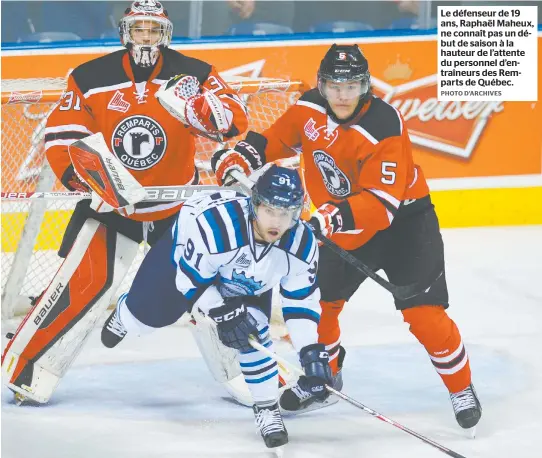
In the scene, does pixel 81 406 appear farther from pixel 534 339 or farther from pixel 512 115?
pixel 512 115

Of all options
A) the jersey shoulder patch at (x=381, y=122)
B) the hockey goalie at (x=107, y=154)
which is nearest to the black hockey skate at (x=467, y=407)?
the jersey shoulder patch at (x=381, y=122)

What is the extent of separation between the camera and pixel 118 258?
11.4ft

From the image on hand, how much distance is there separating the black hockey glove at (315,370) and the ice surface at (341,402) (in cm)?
23

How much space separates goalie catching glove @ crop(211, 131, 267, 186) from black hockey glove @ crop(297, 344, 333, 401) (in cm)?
60

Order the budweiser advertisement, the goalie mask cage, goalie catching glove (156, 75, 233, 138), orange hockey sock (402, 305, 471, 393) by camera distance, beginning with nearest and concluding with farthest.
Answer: orange hockey sock (402, 305, 471, 393)
goalie catching glove (156, 75, 233, 138)
the goalie mask cage
the budweiser advertisement

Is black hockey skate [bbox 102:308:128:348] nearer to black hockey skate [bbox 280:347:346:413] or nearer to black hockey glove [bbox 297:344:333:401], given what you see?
black hockey skate [bbox 280:347:346:413]

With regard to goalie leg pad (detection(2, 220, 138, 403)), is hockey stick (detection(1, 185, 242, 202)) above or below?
above

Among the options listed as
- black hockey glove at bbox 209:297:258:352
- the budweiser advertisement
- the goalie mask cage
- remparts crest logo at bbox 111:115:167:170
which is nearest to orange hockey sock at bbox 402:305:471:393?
black hockey glove at bbox 209:297:258:352

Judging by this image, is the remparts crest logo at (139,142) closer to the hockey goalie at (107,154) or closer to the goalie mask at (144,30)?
the hockey goalie at (107,154)

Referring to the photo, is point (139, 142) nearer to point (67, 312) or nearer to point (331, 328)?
point (67, 312)

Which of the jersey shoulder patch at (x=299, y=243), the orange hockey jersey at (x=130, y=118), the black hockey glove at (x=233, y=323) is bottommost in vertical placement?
the black hockey glove at (x=233, y=323)

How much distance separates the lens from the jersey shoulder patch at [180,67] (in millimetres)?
3479

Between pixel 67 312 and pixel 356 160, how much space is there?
37.4 inches

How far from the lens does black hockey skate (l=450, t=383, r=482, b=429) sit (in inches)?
125
